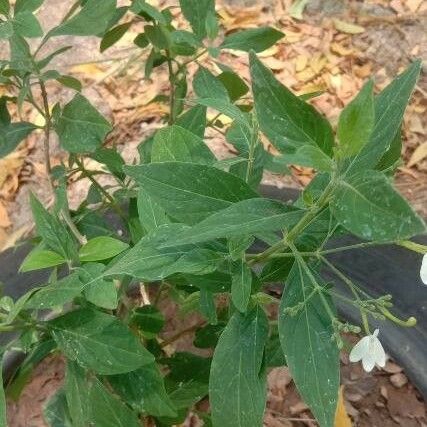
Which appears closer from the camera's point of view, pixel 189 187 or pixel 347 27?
pixel 189 187

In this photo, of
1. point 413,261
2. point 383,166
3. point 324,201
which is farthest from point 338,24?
point 324,201

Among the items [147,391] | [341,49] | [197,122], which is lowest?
[341,49]

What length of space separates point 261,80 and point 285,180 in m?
1.27

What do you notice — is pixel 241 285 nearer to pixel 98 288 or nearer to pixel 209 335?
pixel 98 288

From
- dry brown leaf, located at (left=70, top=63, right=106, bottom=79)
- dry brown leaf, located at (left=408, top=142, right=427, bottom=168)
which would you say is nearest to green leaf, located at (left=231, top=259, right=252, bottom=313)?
dry brown leaf, located at (left=408, top=142, right=427, bottom=168)

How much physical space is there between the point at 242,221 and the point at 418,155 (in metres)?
1.54

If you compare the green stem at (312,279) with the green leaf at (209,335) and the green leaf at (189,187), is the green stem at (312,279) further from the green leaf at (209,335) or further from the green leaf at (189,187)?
the green leaf at (209,335)

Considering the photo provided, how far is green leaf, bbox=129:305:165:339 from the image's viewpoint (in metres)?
0.93

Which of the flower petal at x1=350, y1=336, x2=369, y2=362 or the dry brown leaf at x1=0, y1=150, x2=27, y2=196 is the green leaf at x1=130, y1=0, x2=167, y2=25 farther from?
the dry brown leaf at x1=0, y1=150, x2=27, y2=196

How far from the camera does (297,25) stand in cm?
231

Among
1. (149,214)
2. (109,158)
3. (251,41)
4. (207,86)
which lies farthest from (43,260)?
(251,41)

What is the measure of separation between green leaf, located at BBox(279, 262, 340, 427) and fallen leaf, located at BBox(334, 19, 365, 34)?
5.75 ft

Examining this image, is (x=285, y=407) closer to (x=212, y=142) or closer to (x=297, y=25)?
(x=212, y=142)

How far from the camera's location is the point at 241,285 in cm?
69
